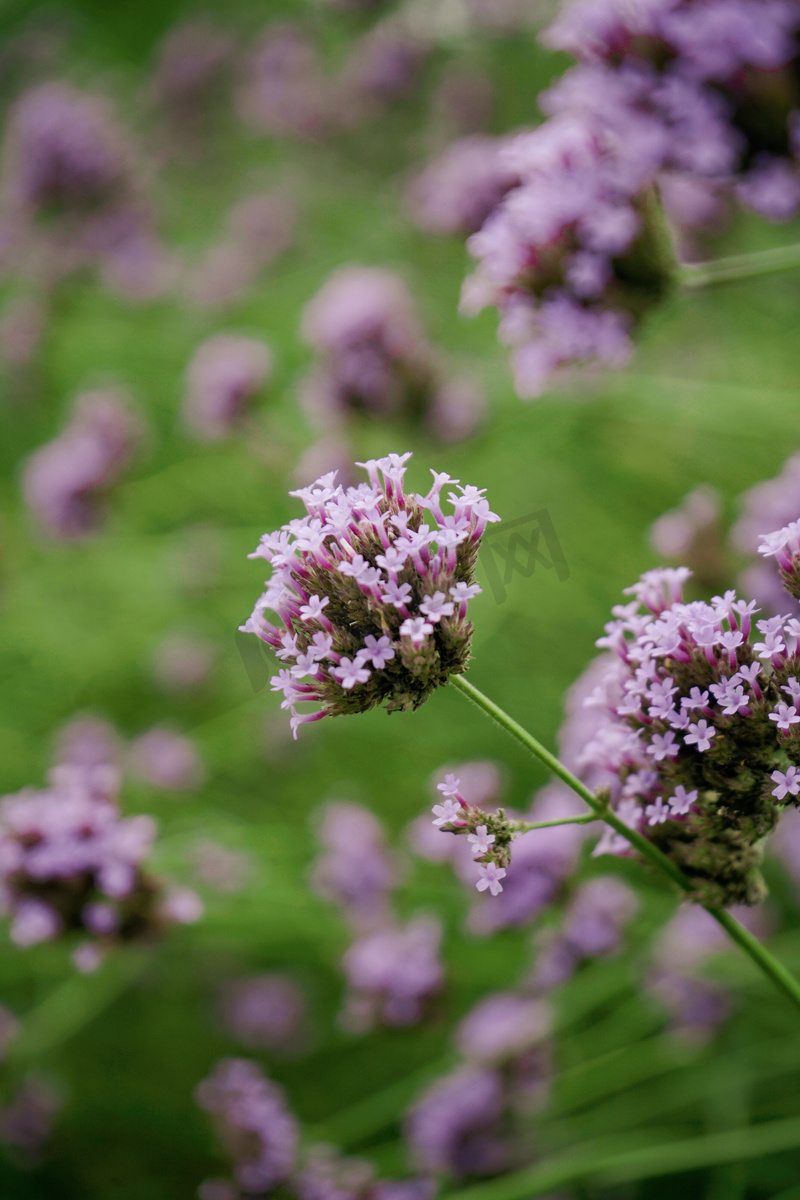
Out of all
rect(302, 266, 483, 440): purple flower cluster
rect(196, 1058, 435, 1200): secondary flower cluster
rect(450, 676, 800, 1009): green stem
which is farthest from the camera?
rect(302, 266, 483, 440): purple flower cluster

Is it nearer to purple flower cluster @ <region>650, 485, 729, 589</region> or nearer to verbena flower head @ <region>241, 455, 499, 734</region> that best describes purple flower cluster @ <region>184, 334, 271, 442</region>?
purple flower cluster @ <region>650, 485, 729, 589</region>

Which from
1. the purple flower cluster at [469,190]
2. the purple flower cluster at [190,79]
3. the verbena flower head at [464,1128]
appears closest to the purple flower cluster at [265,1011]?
the verbena flower head at [464,1128]

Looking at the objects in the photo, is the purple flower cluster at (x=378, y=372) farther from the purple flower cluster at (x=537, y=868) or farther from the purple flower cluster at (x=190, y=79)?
the purple flower cluster at (x=190, y=79)

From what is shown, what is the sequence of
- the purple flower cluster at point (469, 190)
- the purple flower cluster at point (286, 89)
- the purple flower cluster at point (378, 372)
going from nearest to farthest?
the purple flower cluster at point (469, 190)
the purple flower cluster at point (378, 372)
the purple flower cluster at point (286, 89)

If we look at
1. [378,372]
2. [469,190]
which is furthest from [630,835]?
[469,190]

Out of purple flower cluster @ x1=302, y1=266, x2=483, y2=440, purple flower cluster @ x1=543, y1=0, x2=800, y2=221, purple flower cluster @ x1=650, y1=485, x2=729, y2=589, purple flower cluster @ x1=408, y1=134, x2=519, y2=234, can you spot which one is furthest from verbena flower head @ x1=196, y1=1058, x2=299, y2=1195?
purple flower cluster @ x1=408, y1=134, x2=519, y2=234

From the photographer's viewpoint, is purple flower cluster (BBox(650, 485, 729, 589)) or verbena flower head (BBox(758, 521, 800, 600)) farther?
purple flower cluster (BBox(650, 485, 729, 589))

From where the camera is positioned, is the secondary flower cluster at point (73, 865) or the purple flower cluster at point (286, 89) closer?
the secondary flower cluster at point (73, 865)
